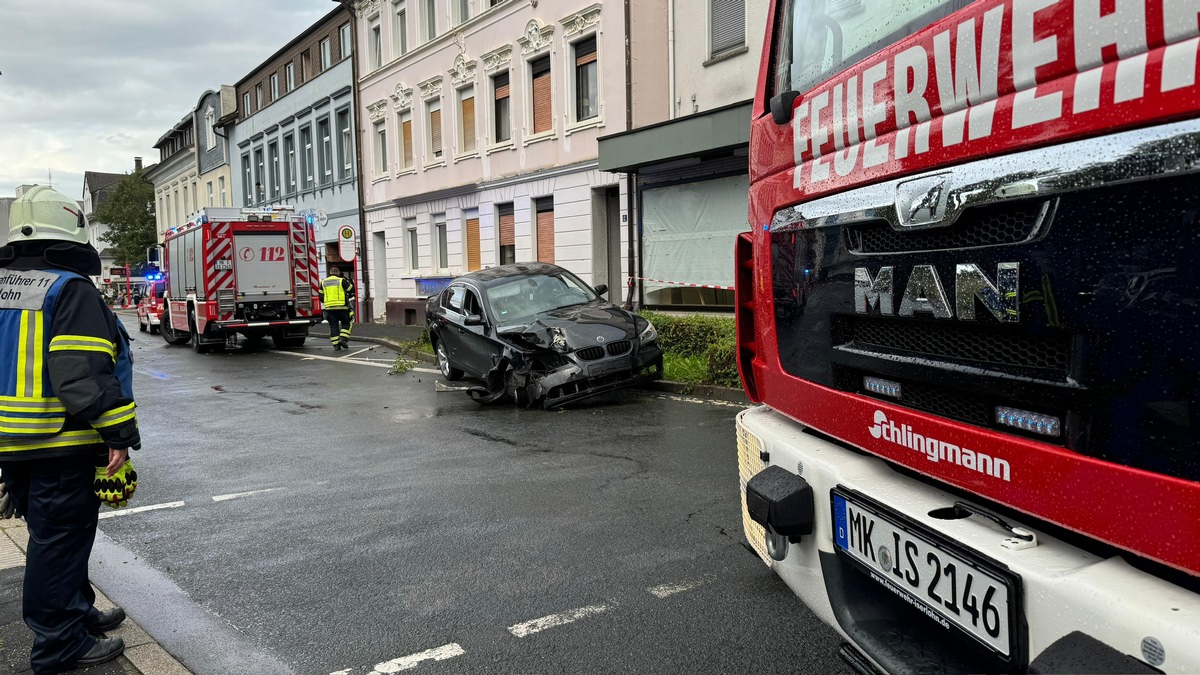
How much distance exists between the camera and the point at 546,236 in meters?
19.9

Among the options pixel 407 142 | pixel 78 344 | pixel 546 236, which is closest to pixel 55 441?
pixel 78 344

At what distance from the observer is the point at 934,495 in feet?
6.98

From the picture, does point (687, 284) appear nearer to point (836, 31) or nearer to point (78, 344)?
point (836, 31)

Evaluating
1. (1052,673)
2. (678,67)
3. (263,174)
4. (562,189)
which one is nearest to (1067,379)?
(1052,673)

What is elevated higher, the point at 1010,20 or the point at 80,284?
the point at 1010,20

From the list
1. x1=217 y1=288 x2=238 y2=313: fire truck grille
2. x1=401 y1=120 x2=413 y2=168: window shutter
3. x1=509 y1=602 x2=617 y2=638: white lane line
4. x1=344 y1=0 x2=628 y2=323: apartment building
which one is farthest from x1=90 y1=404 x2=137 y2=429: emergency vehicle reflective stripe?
x1=401 y1=120 x2=413 y2=168: window shutter

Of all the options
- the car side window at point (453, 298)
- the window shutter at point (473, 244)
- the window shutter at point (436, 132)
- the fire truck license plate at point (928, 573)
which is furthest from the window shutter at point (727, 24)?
the fire truck license plate at point (928, 573)

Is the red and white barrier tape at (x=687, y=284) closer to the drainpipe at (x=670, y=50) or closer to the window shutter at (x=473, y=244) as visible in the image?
the drainpipe at (x=670, y=50)

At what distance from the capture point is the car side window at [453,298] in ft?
36.6

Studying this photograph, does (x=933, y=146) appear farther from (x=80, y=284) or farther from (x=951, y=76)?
(x=80, y=284)

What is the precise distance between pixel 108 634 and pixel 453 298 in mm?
8211

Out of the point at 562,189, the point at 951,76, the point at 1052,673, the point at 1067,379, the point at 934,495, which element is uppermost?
the point at 562,189

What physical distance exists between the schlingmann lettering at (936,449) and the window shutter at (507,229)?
19.1m

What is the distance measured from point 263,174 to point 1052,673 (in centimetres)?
4050
